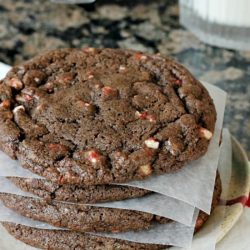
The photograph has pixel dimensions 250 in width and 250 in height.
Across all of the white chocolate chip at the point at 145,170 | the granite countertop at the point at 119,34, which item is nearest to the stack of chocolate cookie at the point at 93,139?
the white chocolate chip at the point at 145,170

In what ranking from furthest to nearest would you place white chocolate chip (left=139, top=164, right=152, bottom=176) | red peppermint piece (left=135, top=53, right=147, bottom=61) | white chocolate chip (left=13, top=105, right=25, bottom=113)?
red peppermint piece (left=135, top=53, right=147, bottom=61) < white chocolate chip (left=13, top=105, right=25, bottom=113) < white chocolate chip (left=139, top=164, right=152, bottom=176)

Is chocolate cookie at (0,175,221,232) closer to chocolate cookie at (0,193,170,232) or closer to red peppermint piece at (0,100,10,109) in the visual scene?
chocolate cookie at (0,193,170,232)

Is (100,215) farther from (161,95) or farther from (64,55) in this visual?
Result: (64,55)

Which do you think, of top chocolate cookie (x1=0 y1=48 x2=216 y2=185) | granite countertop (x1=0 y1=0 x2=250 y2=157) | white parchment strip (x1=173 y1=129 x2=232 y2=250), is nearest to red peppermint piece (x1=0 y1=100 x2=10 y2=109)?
top chocolate cookie (x1=0 y1=48 x2=216 y2=185)

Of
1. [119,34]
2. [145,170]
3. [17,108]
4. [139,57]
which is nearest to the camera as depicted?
[145,170]

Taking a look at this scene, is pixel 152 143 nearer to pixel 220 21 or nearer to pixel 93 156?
pixel 93 156

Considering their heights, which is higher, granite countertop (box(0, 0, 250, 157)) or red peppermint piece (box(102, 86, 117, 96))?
red peppermint piece (box(102, 86, 117, 96))

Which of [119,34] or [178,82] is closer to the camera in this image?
[178,82]

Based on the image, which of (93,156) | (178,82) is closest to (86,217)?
(93,156)
